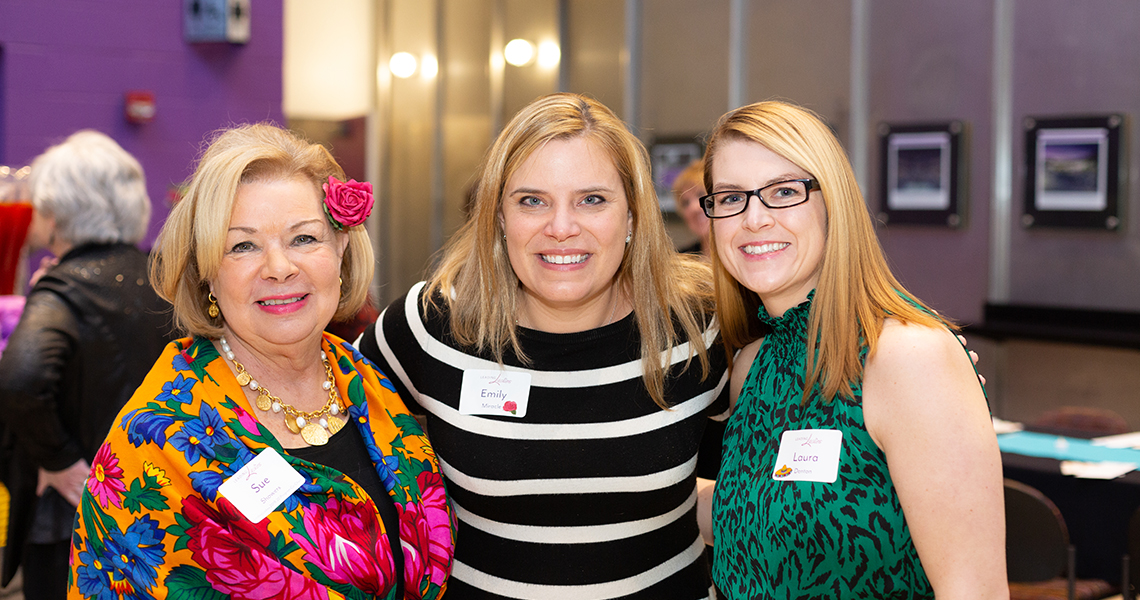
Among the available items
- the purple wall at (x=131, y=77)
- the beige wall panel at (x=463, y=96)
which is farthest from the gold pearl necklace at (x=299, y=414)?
the beige wall panel at (x=463, y=96)

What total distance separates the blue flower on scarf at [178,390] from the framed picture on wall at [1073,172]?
16.8 ft

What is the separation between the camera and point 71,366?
9.75ft

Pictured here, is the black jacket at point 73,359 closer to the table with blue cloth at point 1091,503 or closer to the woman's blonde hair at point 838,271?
the woman's blonde hair at point 838,271

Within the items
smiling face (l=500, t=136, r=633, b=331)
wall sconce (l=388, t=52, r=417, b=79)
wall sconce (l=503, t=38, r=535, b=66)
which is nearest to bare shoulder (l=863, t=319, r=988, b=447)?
smiling face (l=500, t=136, r=633, b=331)

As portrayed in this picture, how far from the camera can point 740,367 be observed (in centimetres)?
205

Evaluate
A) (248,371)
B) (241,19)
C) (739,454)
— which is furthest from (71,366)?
(241,19)

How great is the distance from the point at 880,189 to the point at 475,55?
185 inches

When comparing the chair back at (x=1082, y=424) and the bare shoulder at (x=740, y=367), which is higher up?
the bare shoulder at (x=740, y=367)

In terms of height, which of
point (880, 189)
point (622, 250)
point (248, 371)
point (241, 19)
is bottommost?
point (248, 371)

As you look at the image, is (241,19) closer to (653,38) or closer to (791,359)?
(653,38)

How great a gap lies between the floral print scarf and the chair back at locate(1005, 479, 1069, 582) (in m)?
2.25

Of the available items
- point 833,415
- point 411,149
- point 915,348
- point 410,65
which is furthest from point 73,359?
point 410,65

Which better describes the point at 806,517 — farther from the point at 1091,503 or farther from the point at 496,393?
the point at 1091,503

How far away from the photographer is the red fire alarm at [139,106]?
6109mm
